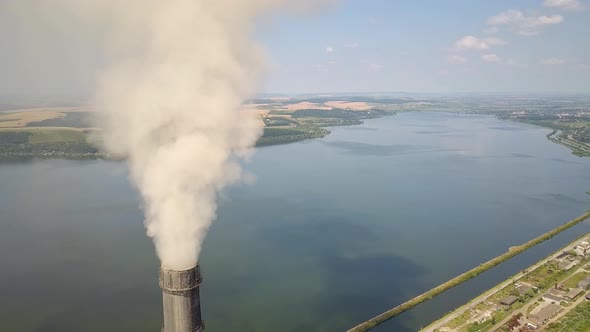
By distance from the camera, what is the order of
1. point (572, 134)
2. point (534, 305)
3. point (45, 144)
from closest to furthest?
point (534, 305)
point (45, 144)
point (572, 134)

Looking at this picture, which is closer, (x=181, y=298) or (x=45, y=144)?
(x=181, y=298)

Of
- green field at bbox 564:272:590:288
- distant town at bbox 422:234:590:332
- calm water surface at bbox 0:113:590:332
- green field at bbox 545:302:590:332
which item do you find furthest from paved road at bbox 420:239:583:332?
green field at bbox 564:272:590:288

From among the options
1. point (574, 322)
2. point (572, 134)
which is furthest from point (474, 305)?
point (572, 134)

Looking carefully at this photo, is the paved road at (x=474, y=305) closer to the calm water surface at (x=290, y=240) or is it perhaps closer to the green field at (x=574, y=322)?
the calm water surface at (x=290, y=240)

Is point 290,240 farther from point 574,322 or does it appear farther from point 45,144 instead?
point 45,144

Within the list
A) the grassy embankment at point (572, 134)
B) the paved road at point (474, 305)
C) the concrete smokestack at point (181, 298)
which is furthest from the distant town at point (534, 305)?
the grassy embankment at point (572, 134)

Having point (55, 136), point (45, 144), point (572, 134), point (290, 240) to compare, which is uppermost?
point (55, 136)
